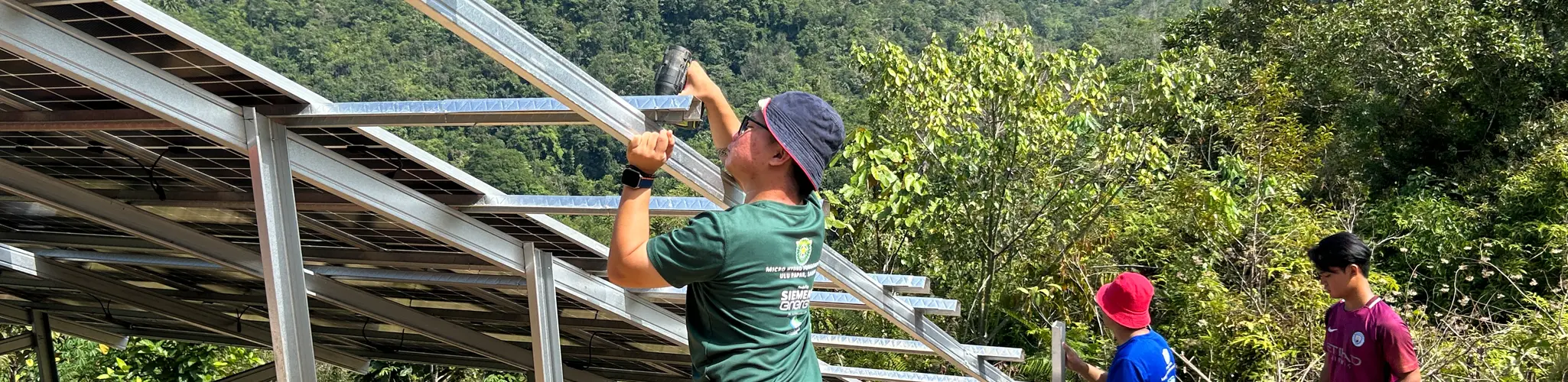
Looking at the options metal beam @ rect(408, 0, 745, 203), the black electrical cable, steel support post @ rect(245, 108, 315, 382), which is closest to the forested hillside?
the black electrical cable

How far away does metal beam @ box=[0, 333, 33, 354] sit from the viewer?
925 centimetres

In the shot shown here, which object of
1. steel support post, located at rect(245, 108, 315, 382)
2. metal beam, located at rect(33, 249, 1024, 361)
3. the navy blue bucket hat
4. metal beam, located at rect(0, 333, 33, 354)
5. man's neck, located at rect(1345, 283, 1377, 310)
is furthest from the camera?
metal beam, located at rect(0, 333, 33, 354)

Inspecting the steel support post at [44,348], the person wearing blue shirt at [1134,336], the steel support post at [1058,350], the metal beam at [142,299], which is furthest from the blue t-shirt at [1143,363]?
the steel support post at [44,348]

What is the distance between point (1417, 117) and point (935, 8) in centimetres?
2939

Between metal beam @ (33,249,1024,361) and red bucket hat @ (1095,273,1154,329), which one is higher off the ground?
metal beam @ (33,249,1024,361)

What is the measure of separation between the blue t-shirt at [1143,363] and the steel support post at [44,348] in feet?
26.4

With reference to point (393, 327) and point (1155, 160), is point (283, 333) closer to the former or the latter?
point (393, 327)

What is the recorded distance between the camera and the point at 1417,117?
50.9ft

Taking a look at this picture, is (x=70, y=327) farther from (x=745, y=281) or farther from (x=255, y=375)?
(x=745, y=281)

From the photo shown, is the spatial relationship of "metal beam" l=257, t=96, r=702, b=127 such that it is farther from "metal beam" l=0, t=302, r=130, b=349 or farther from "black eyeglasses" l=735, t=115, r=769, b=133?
"metal beam" l=0, t=302, r=130, b=349

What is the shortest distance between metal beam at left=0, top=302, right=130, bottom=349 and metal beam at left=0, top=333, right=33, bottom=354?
0.11 m

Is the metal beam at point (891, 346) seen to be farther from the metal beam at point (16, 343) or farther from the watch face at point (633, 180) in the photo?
the metal beam at point (16, 343)

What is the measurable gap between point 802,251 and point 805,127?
21 centimetres

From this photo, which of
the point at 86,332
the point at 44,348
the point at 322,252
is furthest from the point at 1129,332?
the point at 86,332
